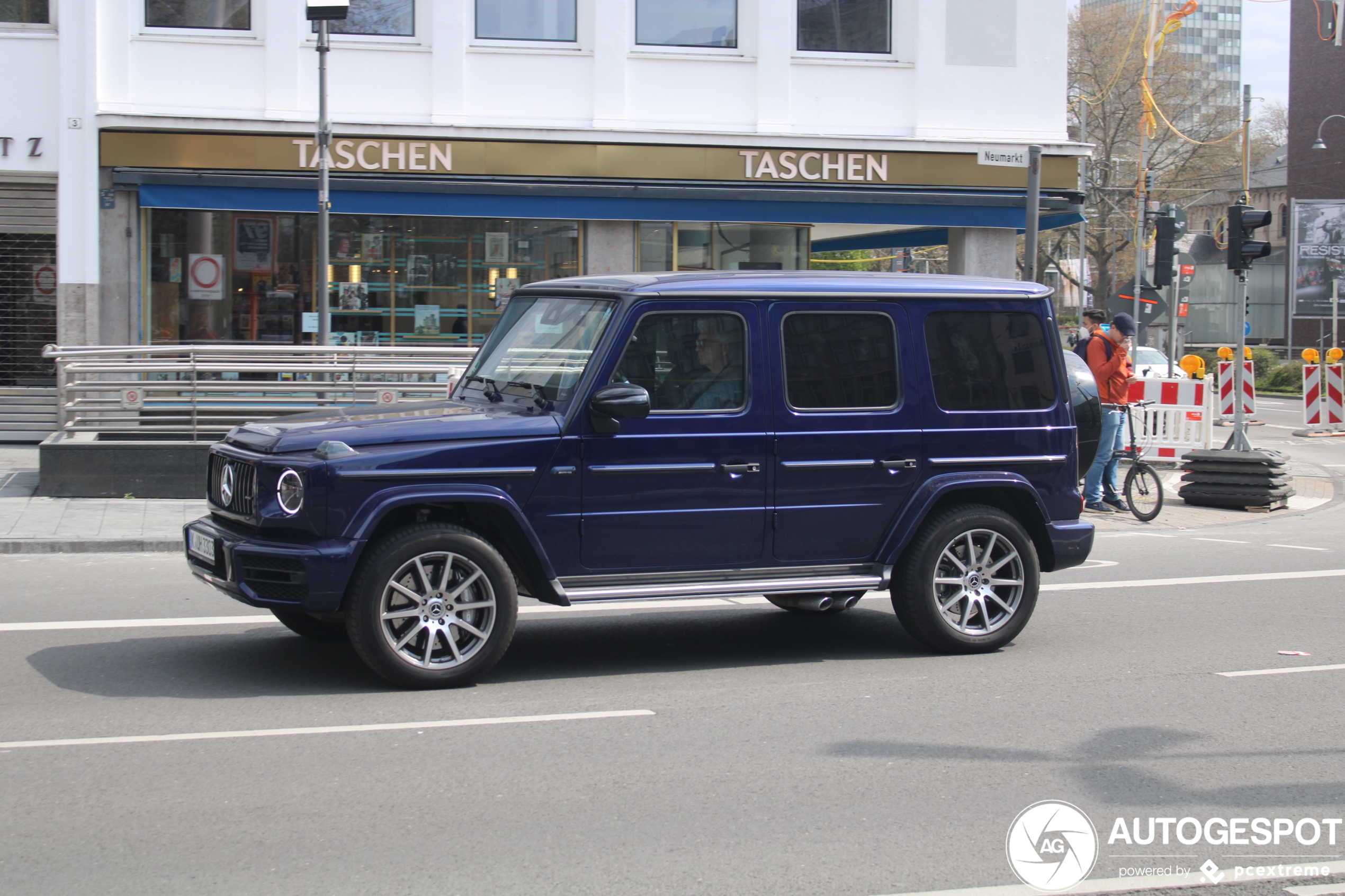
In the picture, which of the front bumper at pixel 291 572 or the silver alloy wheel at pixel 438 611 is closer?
the front bumper at pixel 291 572

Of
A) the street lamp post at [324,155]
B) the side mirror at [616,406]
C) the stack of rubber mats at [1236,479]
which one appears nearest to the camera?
the side mirror at [616,406]

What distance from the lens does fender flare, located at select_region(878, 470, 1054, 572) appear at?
703 centimetres

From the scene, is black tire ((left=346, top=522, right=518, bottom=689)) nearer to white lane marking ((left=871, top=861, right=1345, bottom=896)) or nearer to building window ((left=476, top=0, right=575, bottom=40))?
white lane marking ((left=871, top=861, right=1345, bottom=896))

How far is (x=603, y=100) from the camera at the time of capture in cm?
1828

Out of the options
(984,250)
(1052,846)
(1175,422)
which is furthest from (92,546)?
(1175,422)

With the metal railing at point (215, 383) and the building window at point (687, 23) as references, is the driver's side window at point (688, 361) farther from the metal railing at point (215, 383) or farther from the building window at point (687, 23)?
the building window at point (687, 23)

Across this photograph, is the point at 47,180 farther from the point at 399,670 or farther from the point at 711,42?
the point at 399,670

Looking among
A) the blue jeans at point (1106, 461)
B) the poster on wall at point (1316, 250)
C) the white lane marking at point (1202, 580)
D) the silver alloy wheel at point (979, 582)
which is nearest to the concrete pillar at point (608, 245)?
the blue jeans at point (1106, 461)

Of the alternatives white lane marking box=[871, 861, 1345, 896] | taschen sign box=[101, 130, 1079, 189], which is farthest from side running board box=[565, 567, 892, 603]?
taschen sign box=[101, 130, 1079, 189]

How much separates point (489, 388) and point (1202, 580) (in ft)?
19.2

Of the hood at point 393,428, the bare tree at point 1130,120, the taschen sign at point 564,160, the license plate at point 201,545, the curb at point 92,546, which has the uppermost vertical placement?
the bare tree at point 1130,120

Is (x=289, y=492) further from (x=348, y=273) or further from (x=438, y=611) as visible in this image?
(x=348, y=273)

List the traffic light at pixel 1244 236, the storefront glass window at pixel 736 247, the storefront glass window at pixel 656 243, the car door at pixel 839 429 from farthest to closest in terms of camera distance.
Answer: the storefront glass window at pixel 736 247, the storefront glass window at pixel 656 243, the traffic light at pixel 1244 236, the car door at pixel 839 429

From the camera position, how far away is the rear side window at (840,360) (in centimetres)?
689
